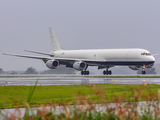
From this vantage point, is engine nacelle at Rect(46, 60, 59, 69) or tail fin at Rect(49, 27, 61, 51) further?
tail fin at Rect(49, 27, 61, 51)

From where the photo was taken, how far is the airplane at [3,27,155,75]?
47.6 metres

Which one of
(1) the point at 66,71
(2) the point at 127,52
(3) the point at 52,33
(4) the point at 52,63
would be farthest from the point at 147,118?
(1) the point at 66,71

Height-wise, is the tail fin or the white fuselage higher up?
the tail fin

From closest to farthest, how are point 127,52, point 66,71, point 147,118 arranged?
point 147,118, point 127,52, point 66,71

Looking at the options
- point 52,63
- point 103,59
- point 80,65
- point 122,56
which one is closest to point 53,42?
point 52,63

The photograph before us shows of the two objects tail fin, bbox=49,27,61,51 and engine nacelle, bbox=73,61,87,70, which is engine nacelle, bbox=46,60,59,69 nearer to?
engine nacelle, bbox=73,61,87,70

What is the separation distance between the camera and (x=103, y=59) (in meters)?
51.4

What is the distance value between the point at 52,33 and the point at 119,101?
58113 mm

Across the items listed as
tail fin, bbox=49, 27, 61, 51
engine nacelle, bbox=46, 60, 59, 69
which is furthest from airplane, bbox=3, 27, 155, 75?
tail fin, bbox=49, 27, 61, 51

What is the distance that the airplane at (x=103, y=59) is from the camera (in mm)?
47594

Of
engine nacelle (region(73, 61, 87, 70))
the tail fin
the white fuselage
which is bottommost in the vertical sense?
engine nacelle (region(73, 61, 87, 70))

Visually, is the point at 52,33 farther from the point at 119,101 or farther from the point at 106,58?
the point at 119,101

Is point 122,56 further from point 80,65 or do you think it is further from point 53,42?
point 53,42

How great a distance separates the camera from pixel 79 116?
329 inches
